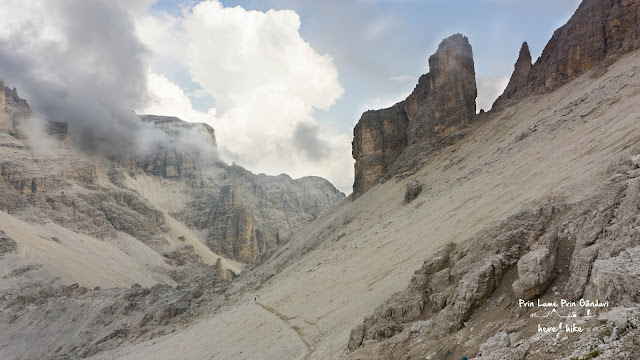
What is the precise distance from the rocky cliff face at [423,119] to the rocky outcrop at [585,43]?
9.05 m

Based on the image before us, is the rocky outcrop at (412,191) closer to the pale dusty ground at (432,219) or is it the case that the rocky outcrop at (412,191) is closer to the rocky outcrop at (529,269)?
the pale dusty ground at (432,219)

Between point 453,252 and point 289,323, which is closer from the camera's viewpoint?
point 453,252

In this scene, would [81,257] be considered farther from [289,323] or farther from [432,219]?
[432,219]

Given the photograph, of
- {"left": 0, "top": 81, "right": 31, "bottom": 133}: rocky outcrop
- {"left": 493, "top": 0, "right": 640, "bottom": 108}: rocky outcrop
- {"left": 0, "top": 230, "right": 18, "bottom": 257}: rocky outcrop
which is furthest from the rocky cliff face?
{"left": 0, "top": 81, "right": 31, "bottom": 133}: rocky outcrop

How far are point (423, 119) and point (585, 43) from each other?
94.1ft

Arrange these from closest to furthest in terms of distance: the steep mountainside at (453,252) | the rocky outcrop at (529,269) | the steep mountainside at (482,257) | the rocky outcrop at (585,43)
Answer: the rocky outcrop at (529,269) < the steep mountainside at (482,257) < the steep mountainside at (453,252) < the rocky outcrop at (585,43)

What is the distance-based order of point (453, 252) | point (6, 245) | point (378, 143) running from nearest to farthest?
point (453, 252) → point (378, 143) → point (6, 245)

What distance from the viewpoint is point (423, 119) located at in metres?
74.4

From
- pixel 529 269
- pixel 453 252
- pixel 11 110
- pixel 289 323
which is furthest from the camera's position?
pixel 11 110

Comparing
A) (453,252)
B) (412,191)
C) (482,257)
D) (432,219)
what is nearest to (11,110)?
(412,191)

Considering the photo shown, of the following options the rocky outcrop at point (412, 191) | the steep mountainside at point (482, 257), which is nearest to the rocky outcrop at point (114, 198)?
the rocky outcrop at point (412, 191)

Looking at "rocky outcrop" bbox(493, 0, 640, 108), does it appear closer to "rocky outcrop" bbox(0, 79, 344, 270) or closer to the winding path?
the winding path

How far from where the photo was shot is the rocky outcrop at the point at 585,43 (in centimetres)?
4878

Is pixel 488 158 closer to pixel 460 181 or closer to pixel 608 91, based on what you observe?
pixel 460 181
